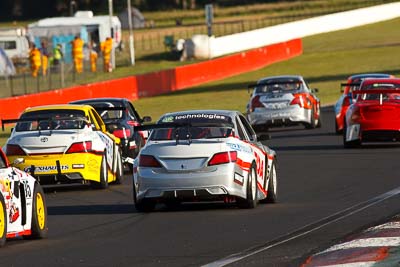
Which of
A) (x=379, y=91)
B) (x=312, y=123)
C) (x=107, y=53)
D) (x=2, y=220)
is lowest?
(x=107, y=53)

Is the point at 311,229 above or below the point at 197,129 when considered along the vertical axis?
below

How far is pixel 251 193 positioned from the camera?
1709 centimetres

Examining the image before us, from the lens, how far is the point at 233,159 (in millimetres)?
16781

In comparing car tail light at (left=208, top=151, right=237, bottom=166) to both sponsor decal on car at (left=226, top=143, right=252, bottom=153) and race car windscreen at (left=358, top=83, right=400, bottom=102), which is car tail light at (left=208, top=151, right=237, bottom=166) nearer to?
sponsor decal on car at (left=226, top=143, right=252, bottom=153)

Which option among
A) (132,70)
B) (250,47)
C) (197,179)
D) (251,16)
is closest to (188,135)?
(197,179)

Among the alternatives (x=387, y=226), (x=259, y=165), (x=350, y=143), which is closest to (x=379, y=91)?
(x=350, y=143)

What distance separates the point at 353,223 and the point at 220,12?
10735cm

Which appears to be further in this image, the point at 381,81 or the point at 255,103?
the point at 255,103

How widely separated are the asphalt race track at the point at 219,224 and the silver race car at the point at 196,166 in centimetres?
26

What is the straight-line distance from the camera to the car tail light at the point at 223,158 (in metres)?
16.8

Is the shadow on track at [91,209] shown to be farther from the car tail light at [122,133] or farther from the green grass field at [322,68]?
the green grass field at [322,68]

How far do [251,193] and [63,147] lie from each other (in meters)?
5.15

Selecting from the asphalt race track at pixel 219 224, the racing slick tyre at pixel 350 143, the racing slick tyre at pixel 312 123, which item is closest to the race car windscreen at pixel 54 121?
the asphalt race track at pixel 219 224

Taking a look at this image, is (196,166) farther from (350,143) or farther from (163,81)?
(163,81)
